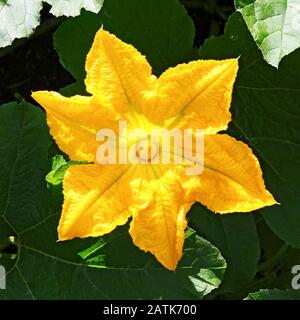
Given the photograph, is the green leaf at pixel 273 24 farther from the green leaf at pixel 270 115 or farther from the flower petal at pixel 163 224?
the flower petal at pixel 163 224

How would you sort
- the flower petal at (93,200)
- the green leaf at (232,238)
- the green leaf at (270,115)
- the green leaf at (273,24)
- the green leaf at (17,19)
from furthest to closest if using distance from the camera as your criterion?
the green leaf at (232,238) < the green leaf at (270,115) < the green leaf at (17,19) < the green leaf at (273,24) < the flower petal at (93,200)

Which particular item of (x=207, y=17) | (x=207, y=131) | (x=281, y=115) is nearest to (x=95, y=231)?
(x=207, y=131)

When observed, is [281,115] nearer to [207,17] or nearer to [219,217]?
[219,217]

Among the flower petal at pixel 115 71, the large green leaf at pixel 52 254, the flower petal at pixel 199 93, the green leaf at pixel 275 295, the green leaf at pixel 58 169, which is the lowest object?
the green leaf at pixel 275 295

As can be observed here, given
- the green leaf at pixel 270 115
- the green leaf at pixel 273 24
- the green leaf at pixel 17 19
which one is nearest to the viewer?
the green leaf at pixel 273 24

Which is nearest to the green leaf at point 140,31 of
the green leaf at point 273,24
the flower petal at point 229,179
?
the green leaf at point 273,24

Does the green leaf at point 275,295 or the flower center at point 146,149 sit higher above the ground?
the flower center at point 146,149

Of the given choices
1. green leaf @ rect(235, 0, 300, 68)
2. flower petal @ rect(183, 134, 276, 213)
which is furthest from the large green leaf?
green leaf @ rect(235, 0, 300, 68)

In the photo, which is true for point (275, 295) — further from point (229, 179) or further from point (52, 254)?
point (52, 254)

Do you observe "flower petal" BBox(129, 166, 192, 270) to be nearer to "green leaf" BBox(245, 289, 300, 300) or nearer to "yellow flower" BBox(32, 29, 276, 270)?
"yellow flower" BBox(32, 29, 276, 270)
